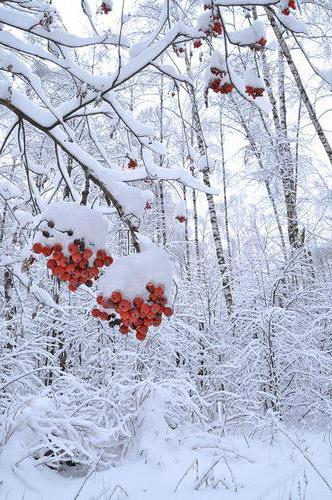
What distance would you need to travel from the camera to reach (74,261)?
1.48 m

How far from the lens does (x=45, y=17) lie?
1746mm

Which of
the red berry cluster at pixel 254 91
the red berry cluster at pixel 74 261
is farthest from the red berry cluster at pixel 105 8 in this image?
the red berry cluster at pixel 74 261

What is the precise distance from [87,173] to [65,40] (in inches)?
24.1

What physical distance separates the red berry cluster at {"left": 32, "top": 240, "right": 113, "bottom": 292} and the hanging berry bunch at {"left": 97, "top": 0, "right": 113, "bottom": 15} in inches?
69.4

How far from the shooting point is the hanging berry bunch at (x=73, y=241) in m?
1.44

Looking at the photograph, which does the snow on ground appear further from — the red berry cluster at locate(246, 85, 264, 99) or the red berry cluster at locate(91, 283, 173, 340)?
the red berry cluster at locate(246, 85, 264, 99)

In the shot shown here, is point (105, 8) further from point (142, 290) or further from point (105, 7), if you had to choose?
point (142, 290)

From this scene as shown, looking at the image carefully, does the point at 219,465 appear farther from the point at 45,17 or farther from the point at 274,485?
the point at 45,17

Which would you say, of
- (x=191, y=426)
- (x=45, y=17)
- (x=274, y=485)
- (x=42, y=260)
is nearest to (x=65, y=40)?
(x=45, y=17)

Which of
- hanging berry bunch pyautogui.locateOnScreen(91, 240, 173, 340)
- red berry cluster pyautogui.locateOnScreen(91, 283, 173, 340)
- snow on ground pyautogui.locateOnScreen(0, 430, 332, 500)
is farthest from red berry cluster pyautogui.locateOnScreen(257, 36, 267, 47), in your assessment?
snow on ground pyautogui.locateOnScreen(0, 430, 332, 500)

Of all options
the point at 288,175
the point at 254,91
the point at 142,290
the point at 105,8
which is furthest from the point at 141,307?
the point at 288,175

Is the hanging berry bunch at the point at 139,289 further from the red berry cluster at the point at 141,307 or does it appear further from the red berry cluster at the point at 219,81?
the red berry cluster at the point at 219,81

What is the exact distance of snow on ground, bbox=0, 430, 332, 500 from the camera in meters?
2.72

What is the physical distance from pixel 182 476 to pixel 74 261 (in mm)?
2215
